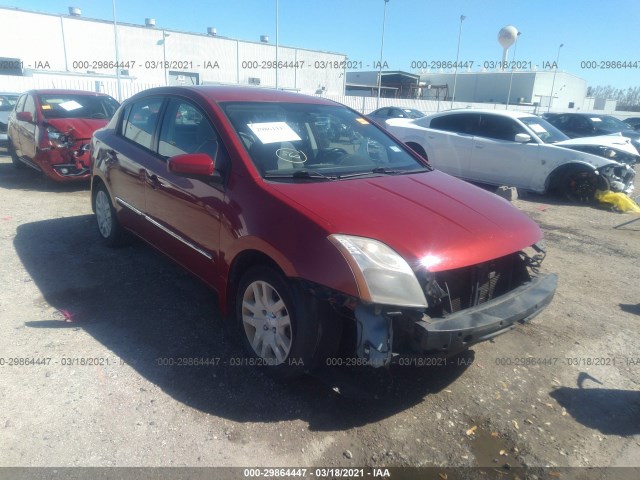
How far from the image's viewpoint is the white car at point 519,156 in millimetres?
8305

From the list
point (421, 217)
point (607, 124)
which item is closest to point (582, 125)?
point (607, 124)

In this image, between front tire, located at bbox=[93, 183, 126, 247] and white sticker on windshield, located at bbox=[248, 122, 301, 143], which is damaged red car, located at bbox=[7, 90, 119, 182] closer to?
front tire, located at bbox=[93, 183, 126, 247]

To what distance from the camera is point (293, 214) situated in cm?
262

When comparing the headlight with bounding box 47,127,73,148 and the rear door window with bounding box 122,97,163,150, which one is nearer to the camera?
the rear door window with bounding box 122,97,163,150

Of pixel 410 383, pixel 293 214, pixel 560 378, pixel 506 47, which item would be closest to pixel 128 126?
pixel 293 214

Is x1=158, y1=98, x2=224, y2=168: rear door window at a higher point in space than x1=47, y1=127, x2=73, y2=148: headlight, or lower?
higher

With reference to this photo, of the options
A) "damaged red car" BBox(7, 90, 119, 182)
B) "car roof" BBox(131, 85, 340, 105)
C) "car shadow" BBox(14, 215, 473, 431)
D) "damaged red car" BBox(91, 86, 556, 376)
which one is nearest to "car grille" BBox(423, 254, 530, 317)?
"damaged red car" BBox(91, 86, 556, 376)

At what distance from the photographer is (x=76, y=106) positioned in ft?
28.4

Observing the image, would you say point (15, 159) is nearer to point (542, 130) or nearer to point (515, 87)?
point (542, 130)

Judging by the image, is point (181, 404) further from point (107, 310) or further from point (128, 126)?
point (128, 126)

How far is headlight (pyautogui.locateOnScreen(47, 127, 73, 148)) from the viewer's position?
7.73 metres

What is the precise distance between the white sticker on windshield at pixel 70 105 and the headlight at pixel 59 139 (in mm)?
934

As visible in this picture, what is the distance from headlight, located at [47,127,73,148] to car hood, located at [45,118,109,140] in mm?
91

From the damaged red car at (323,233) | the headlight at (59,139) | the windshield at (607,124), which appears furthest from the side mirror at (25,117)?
the windshield at (607,124)
